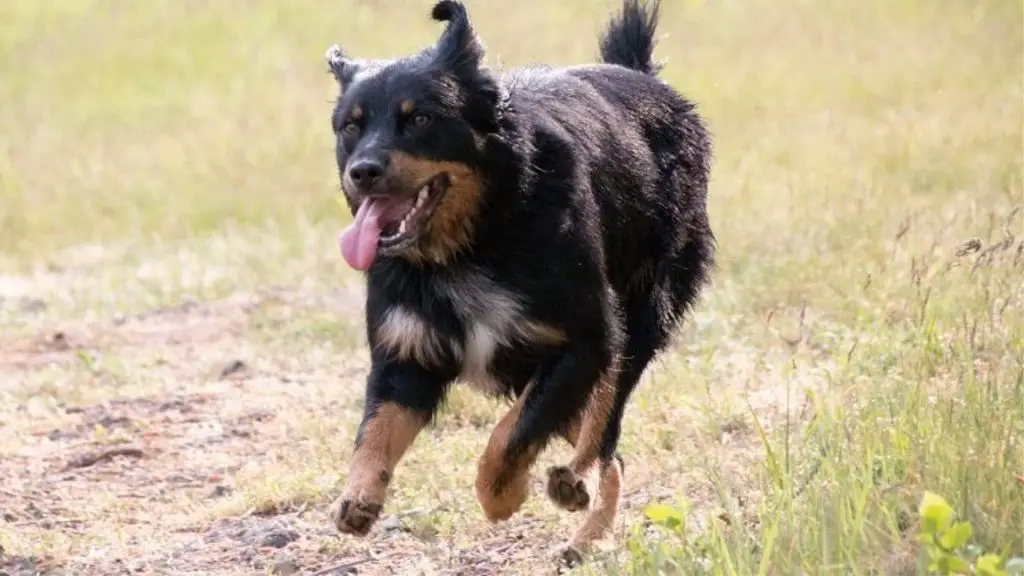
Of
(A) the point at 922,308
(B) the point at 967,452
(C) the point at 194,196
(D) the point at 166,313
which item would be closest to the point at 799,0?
(C) the point at 194,196

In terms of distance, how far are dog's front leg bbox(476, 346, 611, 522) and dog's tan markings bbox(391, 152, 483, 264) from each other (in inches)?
19.5

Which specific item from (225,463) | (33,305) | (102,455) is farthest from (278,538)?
(33,305)

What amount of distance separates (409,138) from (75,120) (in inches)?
545

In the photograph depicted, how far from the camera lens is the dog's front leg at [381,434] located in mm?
4992

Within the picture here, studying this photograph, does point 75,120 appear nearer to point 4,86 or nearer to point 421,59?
point 4,86

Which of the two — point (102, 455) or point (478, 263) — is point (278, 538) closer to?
point (478, 263)

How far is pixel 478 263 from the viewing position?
17.4ft

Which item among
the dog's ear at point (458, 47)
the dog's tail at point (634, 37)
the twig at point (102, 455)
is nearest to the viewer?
the dog's ear at point (458, 47)

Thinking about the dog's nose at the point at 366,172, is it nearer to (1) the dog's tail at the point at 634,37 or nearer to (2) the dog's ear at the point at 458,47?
(2) the dog's ear at the point at 458,47

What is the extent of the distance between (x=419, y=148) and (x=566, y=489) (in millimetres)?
1135

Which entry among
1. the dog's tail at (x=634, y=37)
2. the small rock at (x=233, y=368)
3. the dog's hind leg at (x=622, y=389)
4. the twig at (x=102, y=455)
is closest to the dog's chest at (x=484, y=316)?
the dog's hind leg at (x=622, y=389)

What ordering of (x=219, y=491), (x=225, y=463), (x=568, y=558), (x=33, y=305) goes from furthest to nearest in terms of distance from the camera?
(x=33, y=305) → (x=225, y=463) → (x=219, y=491) → (x=568, y=558)

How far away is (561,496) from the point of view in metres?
5.07

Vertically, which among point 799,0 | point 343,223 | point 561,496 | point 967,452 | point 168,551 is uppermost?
point 799,0
